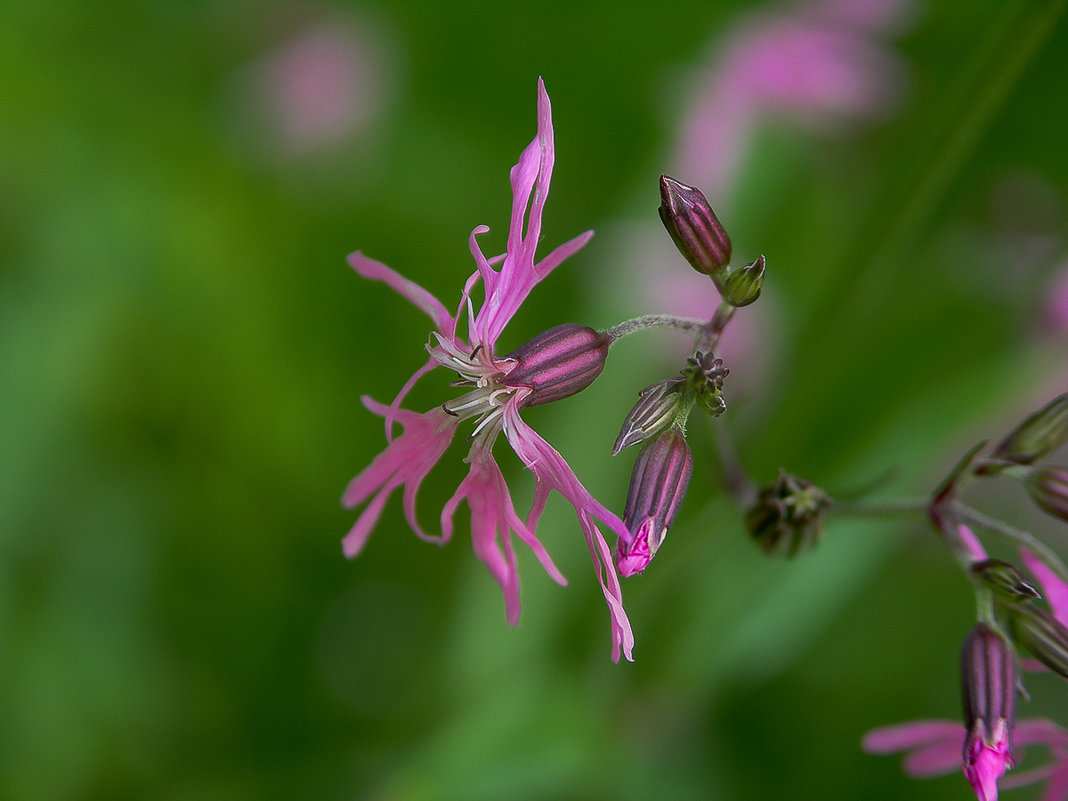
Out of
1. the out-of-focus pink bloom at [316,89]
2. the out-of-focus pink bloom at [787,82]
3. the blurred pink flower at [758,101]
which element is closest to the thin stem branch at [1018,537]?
the blurred pink flower at [758,101]

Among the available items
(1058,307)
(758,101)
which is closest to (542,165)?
(1058,307)

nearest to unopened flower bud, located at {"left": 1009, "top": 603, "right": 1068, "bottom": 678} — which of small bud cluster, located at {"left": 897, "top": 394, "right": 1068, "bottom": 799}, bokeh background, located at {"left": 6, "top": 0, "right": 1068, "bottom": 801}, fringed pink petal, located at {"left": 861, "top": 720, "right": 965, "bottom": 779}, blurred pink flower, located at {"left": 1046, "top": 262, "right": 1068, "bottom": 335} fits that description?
small bud cluster, located at {"left": 897, "top": 394, "right": 1068, "bottom": 799}

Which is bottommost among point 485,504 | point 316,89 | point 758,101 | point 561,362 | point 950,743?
point 950,743

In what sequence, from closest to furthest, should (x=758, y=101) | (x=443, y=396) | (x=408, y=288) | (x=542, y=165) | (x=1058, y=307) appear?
(x=542, y=165) < (x=408, y=288) < (x=1058, y=307) < (x=443, y=396) < (x=758, y=101)

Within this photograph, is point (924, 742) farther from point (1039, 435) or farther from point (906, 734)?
point (1039, 435)

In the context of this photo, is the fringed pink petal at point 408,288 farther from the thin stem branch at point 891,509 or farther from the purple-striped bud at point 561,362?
the thin stem branch at point 891,509

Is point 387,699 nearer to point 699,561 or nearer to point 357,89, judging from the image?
point 699,561
